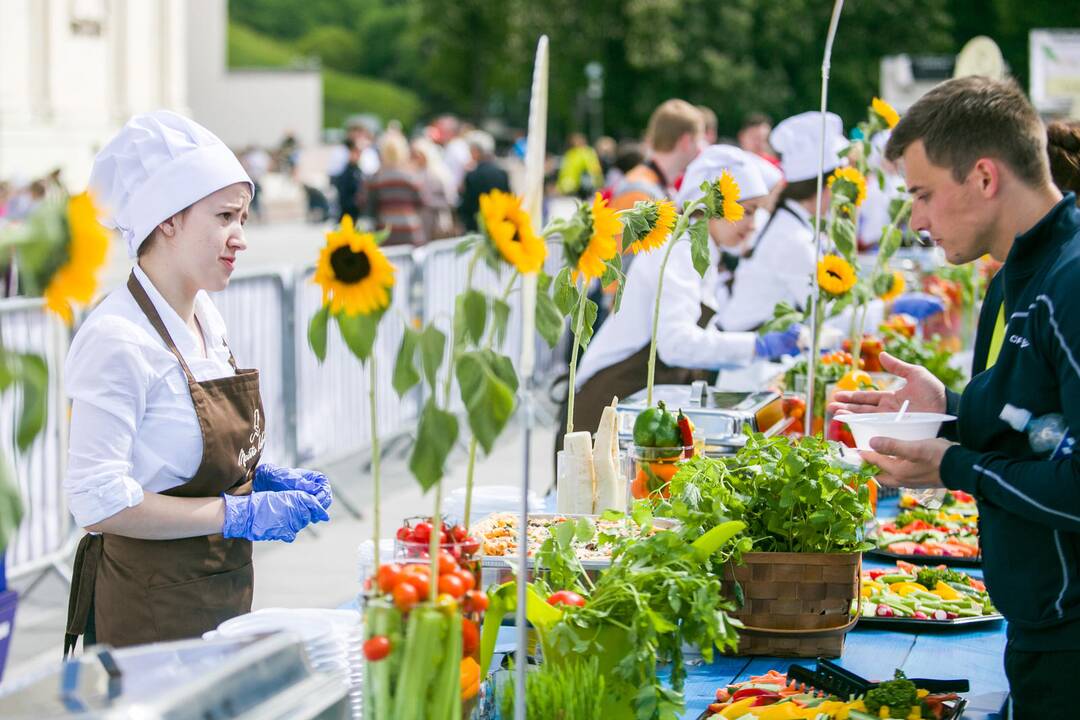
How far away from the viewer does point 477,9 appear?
166 feet

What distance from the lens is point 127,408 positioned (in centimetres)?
249

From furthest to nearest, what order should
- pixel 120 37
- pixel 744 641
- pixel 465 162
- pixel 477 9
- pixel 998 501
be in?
pixel 477 9 < pixel 120 37 < pixel 465 162 < pixel 744 641 < pixel 998 501

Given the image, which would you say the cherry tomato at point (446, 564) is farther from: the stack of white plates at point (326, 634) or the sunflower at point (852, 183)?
the sunflower at point (852, 183)

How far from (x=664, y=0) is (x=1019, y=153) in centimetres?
3864

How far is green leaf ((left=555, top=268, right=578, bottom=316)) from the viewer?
2.80 metres

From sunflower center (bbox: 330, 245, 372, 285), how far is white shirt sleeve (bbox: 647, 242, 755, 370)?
3.10m

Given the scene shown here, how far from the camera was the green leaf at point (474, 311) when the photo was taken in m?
1.66

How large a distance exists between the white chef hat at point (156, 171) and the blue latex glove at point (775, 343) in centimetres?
259

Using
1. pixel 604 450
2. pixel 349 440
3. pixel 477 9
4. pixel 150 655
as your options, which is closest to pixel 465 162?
pixel 349 440

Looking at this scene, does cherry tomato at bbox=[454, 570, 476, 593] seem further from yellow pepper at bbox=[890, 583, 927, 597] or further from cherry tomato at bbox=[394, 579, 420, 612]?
yellow pepper at bbox=[890, 583, 927, 597]

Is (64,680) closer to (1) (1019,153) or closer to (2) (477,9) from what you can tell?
(1) (1019,153)

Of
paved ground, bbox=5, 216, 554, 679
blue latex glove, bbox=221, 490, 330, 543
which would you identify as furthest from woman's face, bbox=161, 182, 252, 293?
paved ground, bbox=5, 216, 554, 679

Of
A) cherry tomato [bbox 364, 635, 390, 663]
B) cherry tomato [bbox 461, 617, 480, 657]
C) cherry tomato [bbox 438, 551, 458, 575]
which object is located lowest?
cherry tomato [bbox 461, 617, 480, 657]

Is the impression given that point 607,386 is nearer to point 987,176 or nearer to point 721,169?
point 721,169
